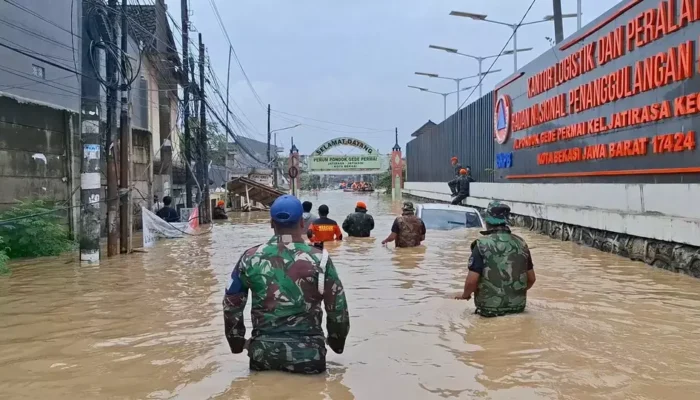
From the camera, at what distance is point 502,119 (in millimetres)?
21172

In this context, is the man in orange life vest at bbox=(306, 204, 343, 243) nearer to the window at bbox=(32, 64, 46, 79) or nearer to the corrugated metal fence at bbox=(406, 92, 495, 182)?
the window at bbox=(32, 64, 46, 79)

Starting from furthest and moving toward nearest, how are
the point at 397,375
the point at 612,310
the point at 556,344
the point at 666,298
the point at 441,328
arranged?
the point at 666,298, the point at 612,310, the point at 441,328, the point at 556,344, the point at 397,375

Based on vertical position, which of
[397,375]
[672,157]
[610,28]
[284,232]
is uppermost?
[610,28]

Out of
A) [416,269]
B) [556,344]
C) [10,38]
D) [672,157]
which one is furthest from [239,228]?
[556,344]

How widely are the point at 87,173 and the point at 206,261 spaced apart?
2582 millimetres

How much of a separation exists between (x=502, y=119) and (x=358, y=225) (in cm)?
883

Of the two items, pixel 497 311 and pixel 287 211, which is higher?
pixel 287 211

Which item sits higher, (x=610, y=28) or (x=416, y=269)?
(x=610, y=28)

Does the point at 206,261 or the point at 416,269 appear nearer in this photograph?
the point at 416,269

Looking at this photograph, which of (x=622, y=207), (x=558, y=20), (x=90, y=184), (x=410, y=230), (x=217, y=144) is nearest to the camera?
(x=622, y=207)

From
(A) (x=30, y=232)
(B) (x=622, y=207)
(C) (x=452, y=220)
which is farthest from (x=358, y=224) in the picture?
(A) (x=30, y=232)

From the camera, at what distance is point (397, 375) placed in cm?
479

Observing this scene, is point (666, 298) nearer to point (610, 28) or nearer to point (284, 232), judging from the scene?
point (284, 232)

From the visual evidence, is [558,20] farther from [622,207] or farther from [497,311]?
[497,311]
